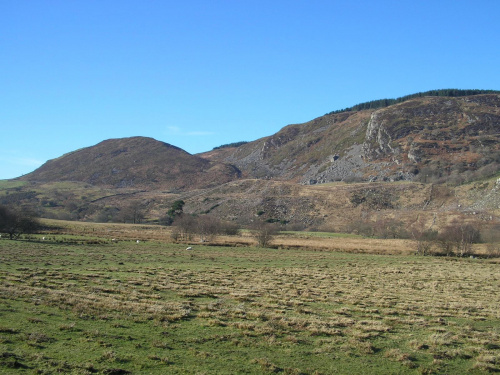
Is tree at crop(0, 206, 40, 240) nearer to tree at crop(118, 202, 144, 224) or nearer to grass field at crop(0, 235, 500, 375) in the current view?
grass field at crop(0, 235, 500, 375)

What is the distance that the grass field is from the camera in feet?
37.0

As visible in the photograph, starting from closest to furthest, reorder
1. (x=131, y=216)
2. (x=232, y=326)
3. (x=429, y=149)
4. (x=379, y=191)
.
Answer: (x=232, y=326) → (x=131, y=216) → (x=379, y=191) → (x=429, y=149)

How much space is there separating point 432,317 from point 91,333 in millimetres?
15232

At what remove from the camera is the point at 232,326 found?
1544 cm

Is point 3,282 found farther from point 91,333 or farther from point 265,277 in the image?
point 265,277

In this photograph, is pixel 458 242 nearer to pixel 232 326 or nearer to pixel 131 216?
pixel 232 326

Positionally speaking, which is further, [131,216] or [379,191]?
[379,191]

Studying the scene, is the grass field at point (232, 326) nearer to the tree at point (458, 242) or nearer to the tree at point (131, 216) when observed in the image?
the tree at point (458, 242)

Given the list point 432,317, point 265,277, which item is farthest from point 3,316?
point 265,277

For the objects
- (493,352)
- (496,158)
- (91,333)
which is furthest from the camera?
(496,158)

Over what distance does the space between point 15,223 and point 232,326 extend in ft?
179

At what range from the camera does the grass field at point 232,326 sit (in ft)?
37.0

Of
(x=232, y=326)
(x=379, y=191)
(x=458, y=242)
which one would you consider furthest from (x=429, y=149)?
(x=232, y=326)

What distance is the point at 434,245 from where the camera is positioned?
6606 cm
